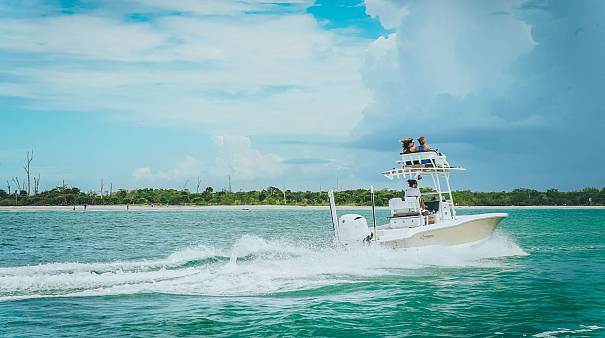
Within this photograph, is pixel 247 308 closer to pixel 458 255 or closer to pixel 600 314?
pixel 600 314

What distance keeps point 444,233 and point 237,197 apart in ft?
373

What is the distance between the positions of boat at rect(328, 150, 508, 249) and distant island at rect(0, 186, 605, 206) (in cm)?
9795

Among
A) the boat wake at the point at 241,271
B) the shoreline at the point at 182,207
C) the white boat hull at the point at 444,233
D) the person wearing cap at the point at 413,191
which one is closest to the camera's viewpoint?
the boat wake at the point at 241,271

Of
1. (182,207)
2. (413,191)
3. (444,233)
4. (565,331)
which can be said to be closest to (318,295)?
(565,331)

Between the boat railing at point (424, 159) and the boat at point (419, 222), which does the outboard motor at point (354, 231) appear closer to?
the boat at point (419, 222)

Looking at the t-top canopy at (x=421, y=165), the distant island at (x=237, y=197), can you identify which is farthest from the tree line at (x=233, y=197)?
the t-top canopy at (x=421, y=165)

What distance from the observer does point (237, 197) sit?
133625mm

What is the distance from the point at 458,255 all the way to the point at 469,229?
1.21 meters

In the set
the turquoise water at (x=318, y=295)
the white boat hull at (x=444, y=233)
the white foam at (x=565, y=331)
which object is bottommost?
the white foam at (x=565, y=331)

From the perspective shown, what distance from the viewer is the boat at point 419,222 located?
21375 mm

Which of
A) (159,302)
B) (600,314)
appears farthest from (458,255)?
(159,302)

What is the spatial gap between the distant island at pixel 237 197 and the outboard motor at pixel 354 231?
9998 cm

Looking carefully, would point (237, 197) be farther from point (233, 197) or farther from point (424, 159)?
point (424, 159)

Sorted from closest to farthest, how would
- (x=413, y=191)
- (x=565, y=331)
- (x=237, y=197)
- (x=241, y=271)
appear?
(x=565, y=331) → (x=241, y=271) → (x=413, y=191) → (x=237, y=197)
